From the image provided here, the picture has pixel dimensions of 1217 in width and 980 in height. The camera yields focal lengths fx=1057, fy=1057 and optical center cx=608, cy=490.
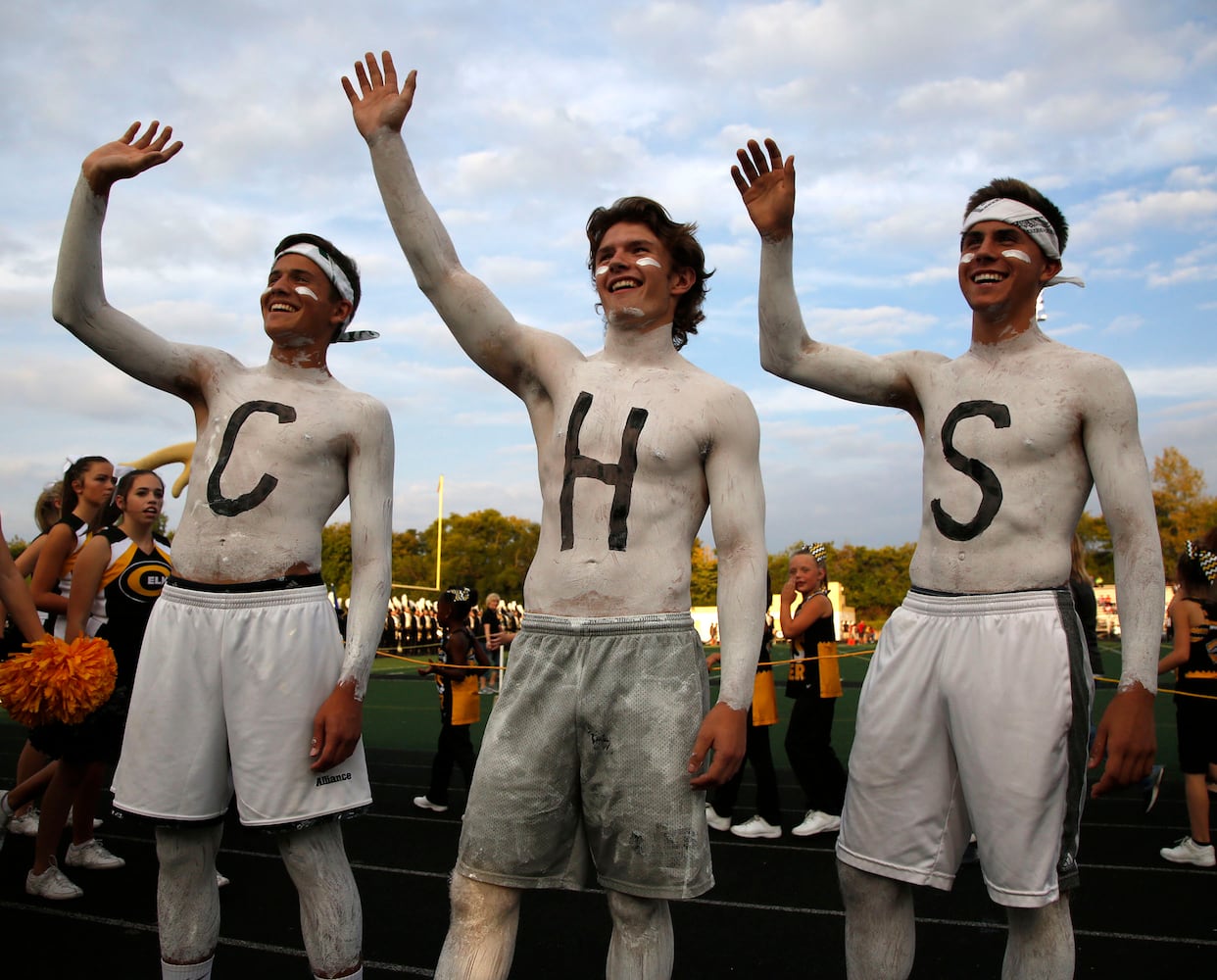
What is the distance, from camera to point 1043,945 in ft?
8.82

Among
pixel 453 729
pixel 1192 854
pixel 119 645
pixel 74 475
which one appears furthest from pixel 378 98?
pixel 1192 854

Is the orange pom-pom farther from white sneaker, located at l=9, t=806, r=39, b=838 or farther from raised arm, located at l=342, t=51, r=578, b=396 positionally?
white sneaker, located at l=9, t=806, r=39, b=838

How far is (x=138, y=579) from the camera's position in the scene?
16.8ft

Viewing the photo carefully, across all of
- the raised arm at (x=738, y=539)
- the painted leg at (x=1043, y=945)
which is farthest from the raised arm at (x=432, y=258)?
the painted leg at (x=1043, y=945)

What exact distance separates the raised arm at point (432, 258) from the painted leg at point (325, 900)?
1.44 metres

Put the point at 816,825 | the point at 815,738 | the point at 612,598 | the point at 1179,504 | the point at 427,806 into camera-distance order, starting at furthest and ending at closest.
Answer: the point at 1179,504 < the point at 427,806 < the point at 815,738 < the point at 816,825 < the point at 612,598

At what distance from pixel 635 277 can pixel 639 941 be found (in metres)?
1.72

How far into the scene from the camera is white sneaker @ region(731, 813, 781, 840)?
6.82m

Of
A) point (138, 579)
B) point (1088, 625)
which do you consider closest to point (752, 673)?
point (138, 579)

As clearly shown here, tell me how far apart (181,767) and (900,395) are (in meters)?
2.39

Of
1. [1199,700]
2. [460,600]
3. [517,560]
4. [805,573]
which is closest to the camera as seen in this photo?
[1199,700]

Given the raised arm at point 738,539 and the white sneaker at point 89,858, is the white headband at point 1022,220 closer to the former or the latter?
the raised arm at point 738,539

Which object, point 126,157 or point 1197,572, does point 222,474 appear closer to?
point 126,157

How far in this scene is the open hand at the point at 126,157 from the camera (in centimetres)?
309
